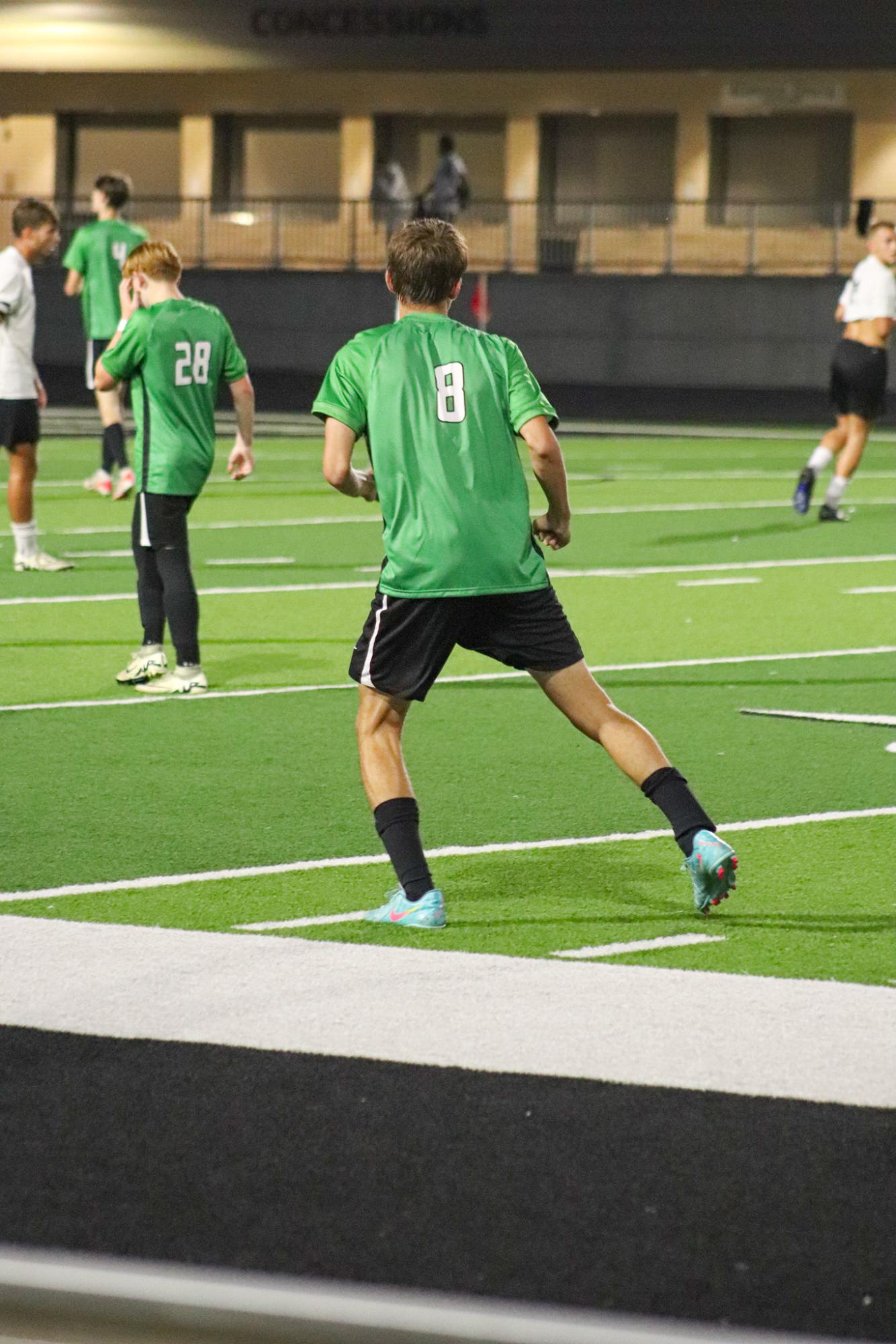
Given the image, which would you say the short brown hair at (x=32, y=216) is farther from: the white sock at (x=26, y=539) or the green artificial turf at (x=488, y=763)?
the green artificial turf at (x=488, y=763)

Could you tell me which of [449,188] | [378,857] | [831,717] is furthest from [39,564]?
[449,188]

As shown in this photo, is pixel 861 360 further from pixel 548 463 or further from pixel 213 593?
pixel 548 463

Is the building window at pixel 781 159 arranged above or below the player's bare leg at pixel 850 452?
above

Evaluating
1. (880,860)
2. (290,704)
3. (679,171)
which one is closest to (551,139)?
(679,171)

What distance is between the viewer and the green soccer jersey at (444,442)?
17.7 ft

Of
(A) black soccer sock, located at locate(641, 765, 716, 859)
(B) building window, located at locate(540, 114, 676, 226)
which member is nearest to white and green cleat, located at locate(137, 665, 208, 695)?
(A) black soccer sock, located at locate(641, 765, 716, 859)

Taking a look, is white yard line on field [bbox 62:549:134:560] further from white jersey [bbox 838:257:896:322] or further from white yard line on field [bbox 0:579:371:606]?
white jersey [bbox 838:257:896:322]

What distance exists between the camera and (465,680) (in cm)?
968

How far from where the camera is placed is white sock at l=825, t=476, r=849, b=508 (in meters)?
16.3

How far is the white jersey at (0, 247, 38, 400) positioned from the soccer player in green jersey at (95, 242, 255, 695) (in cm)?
371

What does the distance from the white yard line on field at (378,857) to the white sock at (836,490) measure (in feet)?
31.6

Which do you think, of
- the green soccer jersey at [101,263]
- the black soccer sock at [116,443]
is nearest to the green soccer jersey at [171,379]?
the black soccer sock at [116,443]

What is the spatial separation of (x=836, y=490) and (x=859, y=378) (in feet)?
2.91

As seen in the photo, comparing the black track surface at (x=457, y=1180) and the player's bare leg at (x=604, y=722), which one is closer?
the black track surface at (x=457, y=1180)
